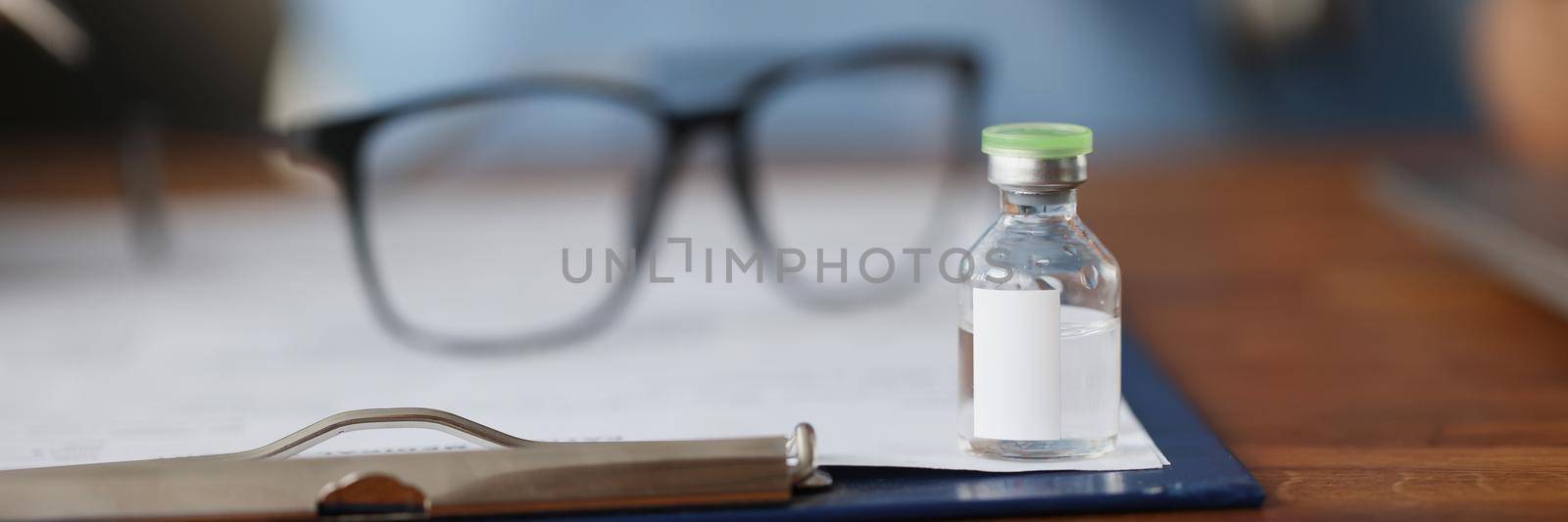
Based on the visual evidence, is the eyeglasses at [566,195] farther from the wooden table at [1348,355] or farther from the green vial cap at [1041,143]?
the green vial cap at [1041,143]

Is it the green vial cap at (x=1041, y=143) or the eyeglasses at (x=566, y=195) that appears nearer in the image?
the green vial cap at (x=1041, y=143)

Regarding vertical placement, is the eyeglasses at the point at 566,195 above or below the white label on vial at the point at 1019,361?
above

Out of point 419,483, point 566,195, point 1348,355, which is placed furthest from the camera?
point 566,195

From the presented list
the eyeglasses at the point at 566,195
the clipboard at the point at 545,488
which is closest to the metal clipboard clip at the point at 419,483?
→ the clipboard at the point at 545,488

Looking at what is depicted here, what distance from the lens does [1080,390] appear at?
30 cm

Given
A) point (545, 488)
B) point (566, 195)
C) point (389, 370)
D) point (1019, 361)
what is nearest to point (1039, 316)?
point (1019, 361)

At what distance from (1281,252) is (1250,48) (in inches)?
40.9

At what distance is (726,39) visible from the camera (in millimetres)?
1607

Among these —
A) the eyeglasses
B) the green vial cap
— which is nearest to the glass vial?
the green vial cap

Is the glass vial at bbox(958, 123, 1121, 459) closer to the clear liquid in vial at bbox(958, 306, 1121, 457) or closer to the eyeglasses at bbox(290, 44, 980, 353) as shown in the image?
the clear liquid in vial at bbox(958, 306, 1121, 457)

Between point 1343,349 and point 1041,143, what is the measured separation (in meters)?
0.22

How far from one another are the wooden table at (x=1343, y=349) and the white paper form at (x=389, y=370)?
0.16 ft

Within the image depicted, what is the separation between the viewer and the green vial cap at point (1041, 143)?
28 centimetres

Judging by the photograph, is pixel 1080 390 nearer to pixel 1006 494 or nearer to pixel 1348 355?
pixel 1006 494
